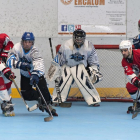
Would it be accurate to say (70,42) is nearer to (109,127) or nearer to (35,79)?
(35,79)

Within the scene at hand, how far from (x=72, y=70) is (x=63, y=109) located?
2.23ft

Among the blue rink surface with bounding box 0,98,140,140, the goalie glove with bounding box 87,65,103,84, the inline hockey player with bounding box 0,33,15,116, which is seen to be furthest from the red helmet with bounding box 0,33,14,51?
the goalie glove with bounding box 87,65,103,84

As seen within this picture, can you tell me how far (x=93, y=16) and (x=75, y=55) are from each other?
3.34 feet

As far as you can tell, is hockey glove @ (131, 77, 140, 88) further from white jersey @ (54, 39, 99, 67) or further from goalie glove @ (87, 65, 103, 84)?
white jersey @ (54, 39, 99, 67)

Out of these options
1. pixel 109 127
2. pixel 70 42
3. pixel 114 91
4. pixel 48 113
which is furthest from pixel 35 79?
pixel 114 91

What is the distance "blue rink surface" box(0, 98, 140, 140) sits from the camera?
3.59 meters

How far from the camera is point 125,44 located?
483cm

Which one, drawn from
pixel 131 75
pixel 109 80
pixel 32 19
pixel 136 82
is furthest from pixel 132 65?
pixel 32 19

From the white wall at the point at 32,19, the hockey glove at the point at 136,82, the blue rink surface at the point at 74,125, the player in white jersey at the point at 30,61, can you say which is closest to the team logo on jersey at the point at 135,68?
the hockey glove at the point at 136,82

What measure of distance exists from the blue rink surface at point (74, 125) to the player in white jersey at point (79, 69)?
39 centimetres

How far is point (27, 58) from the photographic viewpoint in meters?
4.99

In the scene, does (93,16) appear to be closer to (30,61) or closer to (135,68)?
(135,68)

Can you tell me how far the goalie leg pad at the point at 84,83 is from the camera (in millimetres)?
5816

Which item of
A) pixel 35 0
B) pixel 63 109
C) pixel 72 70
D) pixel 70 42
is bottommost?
pixel 63 109
